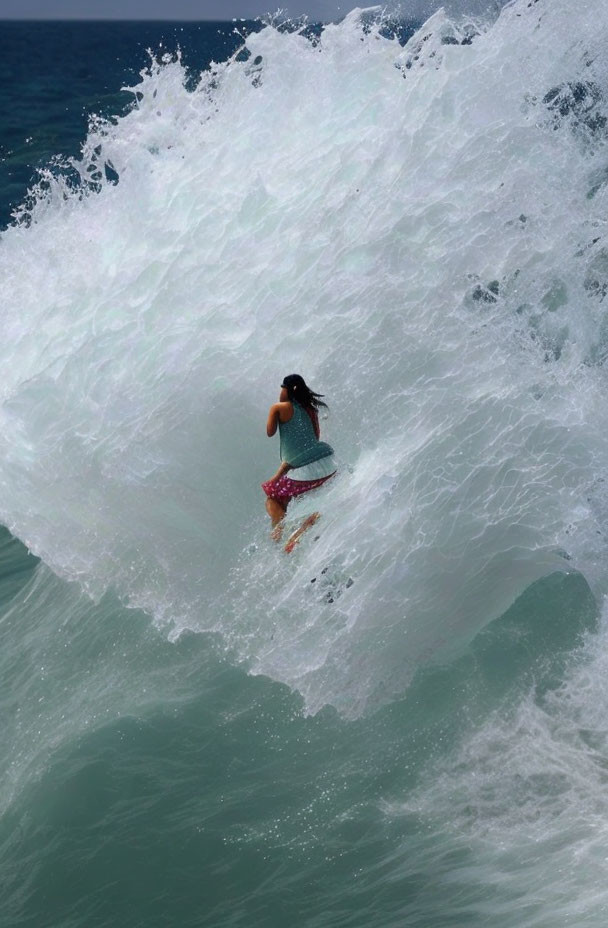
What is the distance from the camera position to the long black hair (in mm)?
6953

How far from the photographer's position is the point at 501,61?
7.37m

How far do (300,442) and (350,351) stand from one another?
2.27ft

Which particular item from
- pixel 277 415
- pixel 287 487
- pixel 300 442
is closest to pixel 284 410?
pixel 277 415

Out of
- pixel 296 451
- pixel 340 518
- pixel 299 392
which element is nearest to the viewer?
pixel 340 518

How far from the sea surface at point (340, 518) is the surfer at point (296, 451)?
122 millimetres

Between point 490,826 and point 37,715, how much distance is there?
328cm

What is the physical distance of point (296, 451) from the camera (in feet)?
23.3

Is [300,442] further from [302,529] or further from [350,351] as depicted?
[350,351]

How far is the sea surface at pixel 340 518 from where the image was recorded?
5781 mm

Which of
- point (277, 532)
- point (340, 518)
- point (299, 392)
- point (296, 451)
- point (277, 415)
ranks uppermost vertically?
point (299, 392)

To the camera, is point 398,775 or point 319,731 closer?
point 398,775

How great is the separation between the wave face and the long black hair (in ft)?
0.88

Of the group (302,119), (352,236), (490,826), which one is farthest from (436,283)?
(490,826)

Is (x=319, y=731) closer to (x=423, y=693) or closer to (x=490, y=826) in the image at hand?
(x=423, y=693)
